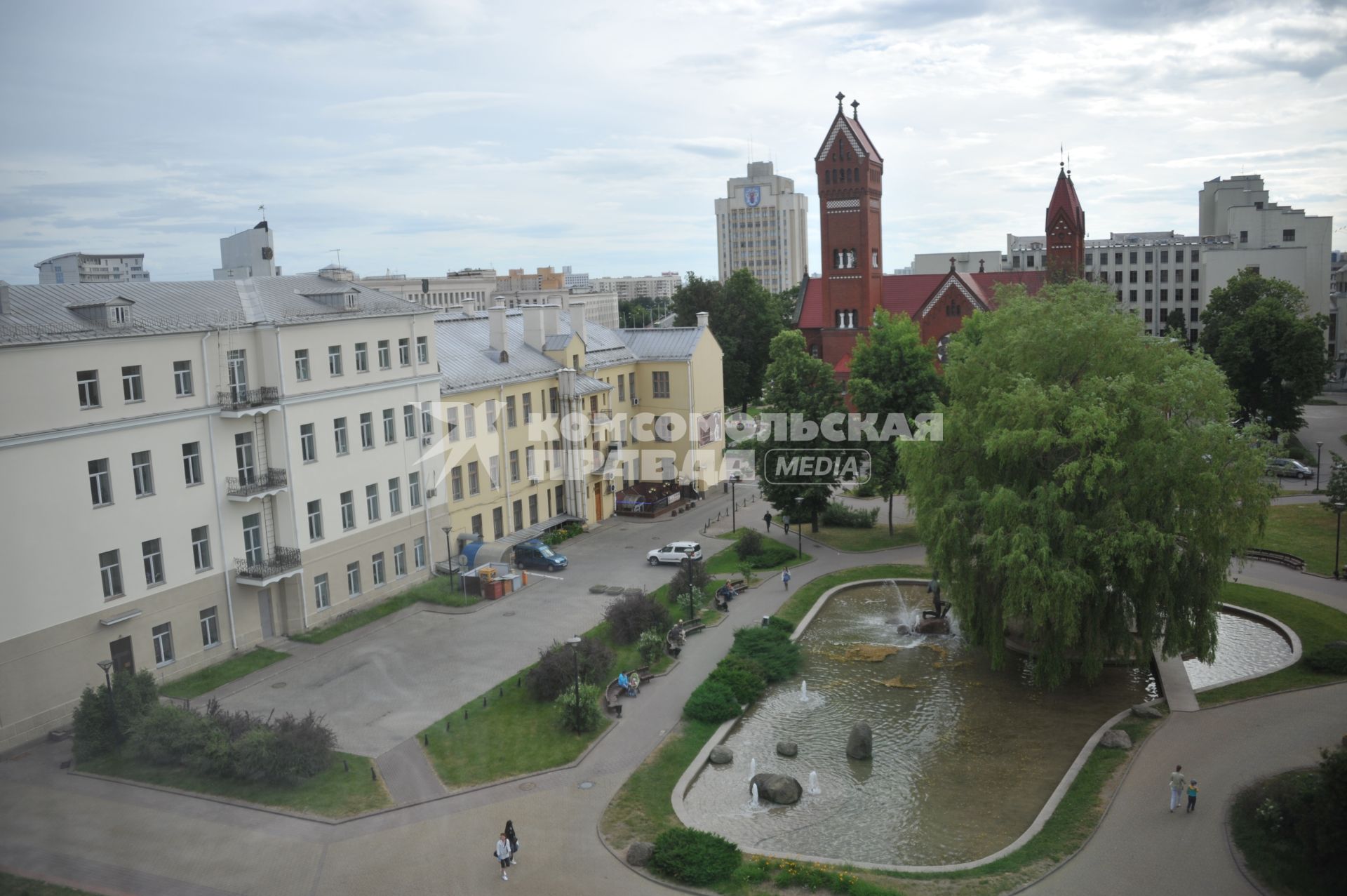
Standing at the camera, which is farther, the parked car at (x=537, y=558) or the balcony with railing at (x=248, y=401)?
the parked car at (x=537, y=558)

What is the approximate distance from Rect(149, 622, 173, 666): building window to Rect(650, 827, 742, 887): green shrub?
53.5 ft

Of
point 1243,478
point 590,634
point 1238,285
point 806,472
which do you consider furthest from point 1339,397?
point 590,634

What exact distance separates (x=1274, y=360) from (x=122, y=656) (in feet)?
204

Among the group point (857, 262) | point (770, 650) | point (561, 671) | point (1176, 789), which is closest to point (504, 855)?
point (561, 671)

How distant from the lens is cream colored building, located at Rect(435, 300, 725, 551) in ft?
133

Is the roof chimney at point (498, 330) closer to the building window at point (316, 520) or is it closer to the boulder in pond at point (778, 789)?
the building window at point (316, 520)

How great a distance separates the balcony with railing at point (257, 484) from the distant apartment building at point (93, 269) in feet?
21.5

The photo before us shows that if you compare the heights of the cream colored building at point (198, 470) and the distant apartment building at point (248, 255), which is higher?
the distant apartment building at point (248, 255)

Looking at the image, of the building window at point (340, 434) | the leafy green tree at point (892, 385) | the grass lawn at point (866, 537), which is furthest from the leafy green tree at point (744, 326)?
the building window at point (340, 434)

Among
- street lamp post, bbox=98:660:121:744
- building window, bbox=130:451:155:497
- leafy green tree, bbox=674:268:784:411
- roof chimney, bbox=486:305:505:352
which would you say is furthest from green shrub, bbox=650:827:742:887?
leafy green tree, bbox=674:268:784:411

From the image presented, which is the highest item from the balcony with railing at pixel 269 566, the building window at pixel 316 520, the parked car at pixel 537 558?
the building window at pixel 316 520

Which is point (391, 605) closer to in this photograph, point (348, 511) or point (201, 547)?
point (348, 511)

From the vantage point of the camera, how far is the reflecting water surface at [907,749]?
20.6 metres

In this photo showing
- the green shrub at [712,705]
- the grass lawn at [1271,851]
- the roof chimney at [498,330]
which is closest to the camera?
the grass lawn at [1271,851]
